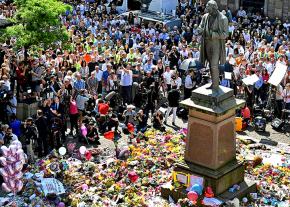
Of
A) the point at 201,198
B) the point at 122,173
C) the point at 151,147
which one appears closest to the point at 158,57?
the point at 151,147

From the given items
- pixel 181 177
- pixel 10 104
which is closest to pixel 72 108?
pixel 10 104

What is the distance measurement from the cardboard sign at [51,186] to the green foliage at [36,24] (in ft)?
26.7

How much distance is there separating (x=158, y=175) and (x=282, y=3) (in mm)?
21474

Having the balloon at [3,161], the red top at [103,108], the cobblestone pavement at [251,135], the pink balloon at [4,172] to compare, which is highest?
the balloon at [3,161]

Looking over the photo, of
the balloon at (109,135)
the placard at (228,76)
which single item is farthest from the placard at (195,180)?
the placard at (228,76)

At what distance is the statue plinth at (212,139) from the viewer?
18047 mm

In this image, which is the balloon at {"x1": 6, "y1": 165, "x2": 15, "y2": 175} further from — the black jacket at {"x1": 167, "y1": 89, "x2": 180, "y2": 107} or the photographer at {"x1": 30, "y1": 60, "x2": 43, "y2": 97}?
the black jacket at {"x1": 167, "y1": 89, "x2": 180, "y2": 107}

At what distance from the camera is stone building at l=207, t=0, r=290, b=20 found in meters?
39.1

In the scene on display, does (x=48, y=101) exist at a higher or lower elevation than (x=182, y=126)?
higher

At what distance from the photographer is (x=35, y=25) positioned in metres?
26.5

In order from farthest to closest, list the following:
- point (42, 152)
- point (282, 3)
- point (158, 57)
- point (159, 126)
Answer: point (282, 3)
point (158, 57)
point (159, 126)
point (42, 152)

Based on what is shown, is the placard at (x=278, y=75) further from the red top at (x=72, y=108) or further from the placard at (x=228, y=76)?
the red top at (x=72, y=108)

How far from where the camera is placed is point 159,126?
24.1m

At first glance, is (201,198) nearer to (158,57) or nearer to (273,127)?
(273,127)
